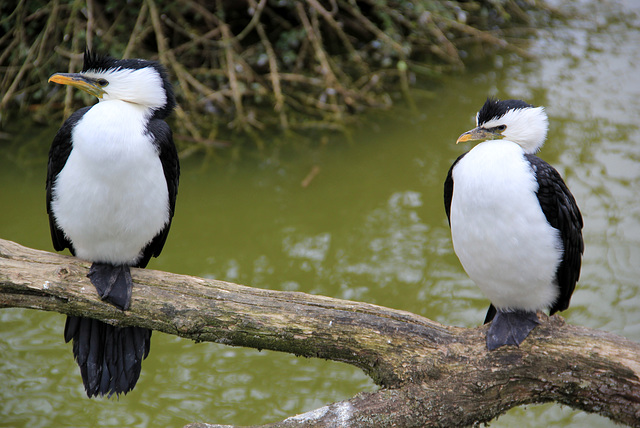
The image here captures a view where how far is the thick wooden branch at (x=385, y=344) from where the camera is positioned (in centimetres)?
243

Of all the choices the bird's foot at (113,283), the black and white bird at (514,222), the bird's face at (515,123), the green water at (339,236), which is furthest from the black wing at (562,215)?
the bird's foot at (113,283)

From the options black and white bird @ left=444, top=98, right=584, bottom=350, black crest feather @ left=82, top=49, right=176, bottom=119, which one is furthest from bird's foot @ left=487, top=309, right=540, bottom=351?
black crest feather @ left=82, top=49, right=176, bottom=119

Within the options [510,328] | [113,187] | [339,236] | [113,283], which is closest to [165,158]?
[113,187]

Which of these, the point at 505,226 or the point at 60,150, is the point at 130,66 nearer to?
the point at 60,150

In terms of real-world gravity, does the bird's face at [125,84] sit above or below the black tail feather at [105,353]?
above

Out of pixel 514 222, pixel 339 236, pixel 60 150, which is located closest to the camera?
pixel 514 222

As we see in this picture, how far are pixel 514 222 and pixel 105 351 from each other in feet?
5.84

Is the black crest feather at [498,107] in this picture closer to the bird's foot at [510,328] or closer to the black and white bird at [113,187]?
the bird's foot at [510,328]

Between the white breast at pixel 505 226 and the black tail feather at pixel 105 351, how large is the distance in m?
1.41

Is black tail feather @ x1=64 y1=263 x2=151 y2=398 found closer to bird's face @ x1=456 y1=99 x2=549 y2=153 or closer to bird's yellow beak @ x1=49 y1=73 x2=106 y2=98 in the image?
bird's yellow beak @ x1=49 y1=73 x2=106 y2=98

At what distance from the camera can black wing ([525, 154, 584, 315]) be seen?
2520mm

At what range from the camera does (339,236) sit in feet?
15.3

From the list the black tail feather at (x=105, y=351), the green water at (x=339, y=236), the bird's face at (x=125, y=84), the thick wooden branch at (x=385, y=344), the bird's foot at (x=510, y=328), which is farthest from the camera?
the green water at (x=339, y=236)

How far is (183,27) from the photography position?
5895 millimetres
